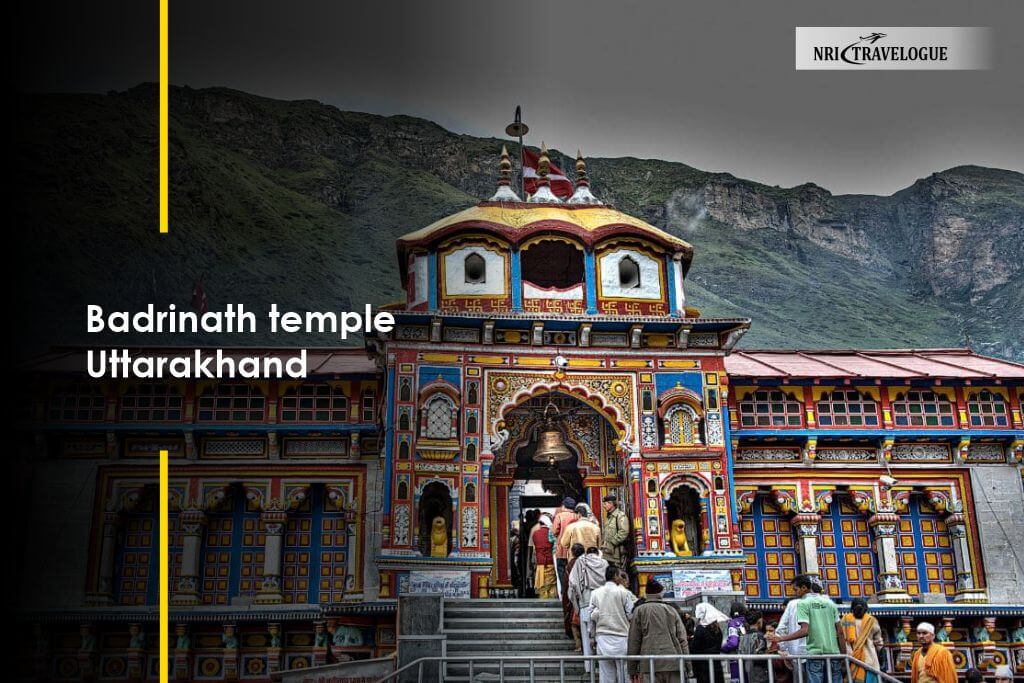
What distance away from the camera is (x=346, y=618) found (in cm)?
1934

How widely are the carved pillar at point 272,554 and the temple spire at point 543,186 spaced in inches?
337

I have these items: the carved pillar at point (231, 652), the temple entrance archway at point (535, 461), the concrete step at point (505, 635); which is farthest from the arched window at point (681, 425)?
the carved pillar at point (231, 652)

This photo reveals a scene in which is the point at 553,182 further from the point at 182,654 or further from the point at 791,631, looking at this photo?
the point at 791,631

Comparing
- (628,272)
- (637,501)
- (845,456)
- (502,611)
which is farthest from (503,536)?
(845,456)

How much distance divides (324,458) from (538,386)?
16.4ft

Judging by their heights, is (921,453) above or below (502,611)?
→ above

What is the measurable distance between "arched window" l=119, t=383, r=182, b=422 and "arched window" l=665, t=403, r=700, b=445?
10.1 meters

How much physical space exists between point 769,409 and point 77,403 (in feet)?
48.0

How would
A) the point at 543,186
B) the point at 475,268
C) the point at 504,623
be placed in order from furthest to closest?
the point at 543,186 < the point at 475,268 < the point at 504,623

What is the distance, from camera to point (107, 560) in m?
20.7

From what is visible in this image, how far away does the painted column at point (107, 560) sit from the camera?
20453 millimetres

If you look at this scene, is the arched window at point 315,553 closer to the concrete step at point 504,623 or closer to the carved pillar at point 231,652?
the carved pillar at point 231,652

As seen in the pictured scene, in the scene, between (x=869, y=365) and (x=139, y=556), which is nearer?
(x=139, y=556)

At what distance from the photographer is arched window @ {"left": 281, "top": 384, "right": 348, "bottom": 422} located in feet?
70.7
